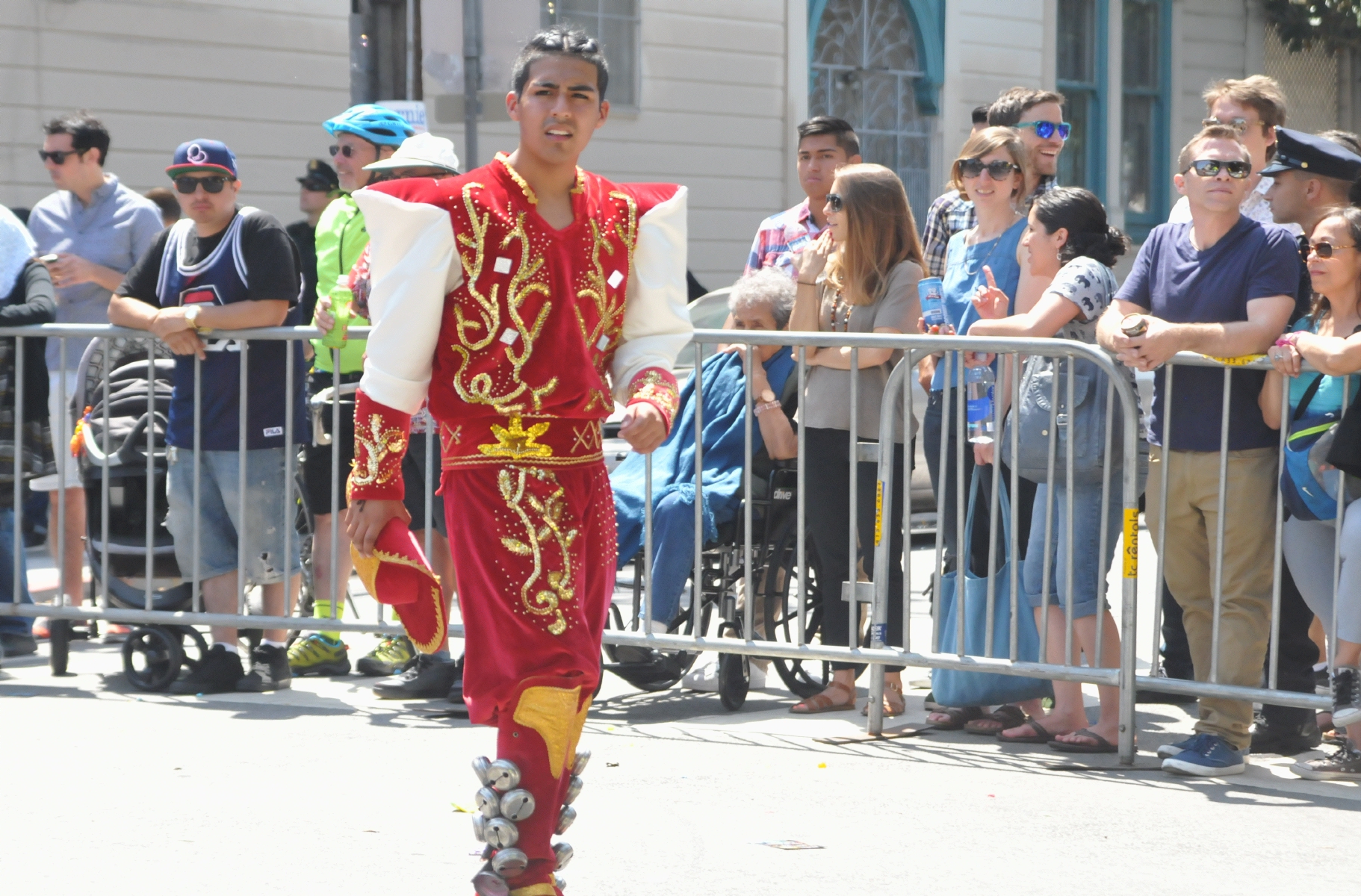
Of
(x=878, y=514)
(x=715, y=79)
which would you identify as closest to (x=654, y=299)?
(x=878, y=514)

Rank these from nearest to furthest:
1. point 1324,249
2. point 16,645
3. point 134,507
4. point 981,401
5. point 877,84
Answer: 1. point 1324,249
2. point 981,401
3. point 134,507
4. point 16,645
5. point 877,84

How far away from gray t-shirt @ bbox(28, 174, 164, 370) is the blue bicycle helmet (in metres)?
1.45

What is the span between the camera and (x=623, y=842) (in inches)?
190

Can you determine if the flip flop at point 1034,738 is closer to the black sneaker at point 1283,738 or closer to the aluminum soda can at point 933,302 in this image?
the black sneaker at point 1283,738

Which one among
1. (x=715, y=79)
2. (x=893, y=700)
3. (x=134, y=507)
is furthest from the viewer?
(x=715, y=79)

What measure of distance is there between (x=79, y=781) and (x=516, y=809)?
6.90ft

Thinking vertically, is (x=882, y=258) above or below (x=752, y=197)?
below

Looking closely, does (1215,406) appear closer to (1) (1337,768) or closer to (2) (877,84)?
(1) (1337,768)

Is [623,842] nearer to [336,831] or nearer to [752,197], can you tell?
[336,831]

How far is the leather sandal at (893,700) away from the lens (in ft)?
22.0

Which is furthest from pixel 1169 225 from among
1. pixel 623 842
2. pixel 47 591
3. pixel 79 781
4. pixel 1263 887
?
pixel 47 591

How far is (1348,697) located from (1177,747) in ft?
2.01

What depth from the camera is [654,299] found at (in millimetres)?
4254

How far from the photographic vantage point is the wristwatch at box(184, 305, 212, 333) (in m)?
6.88
